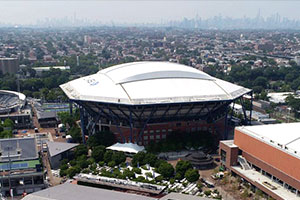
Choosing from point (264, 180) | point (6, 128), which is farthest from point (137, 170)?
point (6, 128)

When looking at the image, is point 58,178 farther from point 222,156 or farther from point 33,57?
point 33,57

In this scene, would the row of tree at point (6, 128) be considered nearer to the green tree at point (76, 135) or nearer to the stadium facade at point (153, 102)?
the green tree at point (76, 135)

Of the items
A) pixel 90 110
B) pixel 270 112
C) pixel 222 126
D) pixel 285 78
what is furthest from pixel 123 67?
pixel 285 78

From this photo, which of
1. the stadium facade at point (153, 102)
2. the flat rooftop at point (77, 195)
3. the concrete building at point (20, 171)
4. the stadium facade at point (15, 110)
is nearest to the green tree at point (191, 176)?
the flat rooftop at point (77, 195)

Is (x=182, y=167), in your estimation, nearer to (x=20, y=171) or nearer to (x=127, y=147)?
(x=127, y=147)

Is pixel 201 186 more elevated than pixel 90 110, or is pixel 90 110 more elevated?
pixel 90 110

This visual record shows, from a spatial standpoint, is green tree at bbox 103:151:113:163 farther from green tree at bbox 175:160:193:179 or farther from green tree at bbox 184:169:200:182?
green tree at bbox 184:169:200:182
